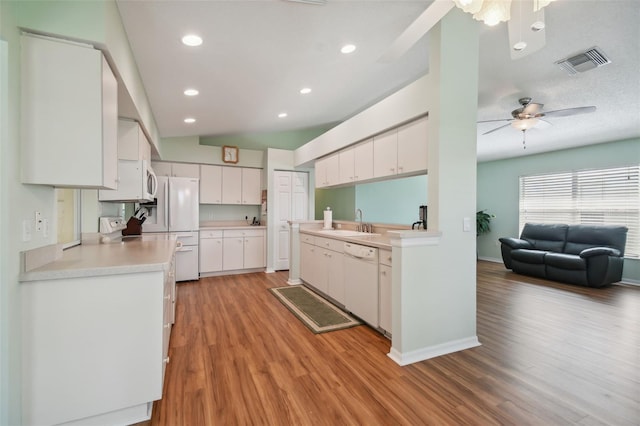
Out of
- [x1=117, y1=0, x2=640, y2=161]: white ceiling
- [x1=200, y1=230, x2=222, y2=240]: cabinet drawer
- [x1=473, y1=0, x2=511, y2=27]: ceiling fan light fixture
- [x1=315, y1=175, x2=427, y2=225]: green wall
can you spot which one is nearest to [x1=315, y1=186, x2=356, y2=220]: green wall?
[x1=315, y1=175, x2=427, y2=225]: green wall

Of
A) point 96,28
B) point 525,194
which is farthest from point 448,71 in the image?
point 525,194

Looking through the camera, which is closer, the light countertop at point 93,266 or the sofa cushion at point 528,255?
the light countertop at point 93,266

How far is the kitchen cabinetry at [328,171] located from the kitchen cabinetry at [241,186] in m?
1.52

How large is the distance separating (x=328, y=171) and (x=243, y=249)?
2.27 m

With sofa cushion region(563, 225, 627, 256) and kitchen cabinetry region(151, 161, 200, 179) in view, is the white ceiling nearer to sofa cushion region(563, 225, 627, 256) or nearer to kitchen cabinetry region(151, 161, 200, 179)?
kitchen cabinetry region(151, 161, 200, 179)

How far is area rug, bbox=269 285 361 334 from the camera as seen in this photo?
3.08 metres

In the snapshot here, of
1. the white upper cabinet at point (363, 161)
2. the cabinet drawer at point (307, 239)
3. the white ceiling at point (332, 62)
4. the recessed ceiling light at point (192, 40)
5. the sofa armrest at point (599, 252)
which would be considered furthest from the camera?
the sofa armrest at point (599, 252)

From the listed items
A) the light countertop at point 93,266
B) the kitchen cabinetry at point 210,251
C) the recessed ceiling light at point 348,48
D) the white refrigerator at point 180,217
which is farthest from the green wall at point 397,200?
the light countertop at point 93,266

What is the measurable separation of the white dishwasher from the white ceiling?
202cm

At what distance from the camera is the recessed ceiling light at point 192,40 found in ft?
7.68

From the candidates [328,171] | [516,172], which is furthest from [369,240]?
[516,172]

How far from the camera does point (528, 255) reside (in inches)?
216

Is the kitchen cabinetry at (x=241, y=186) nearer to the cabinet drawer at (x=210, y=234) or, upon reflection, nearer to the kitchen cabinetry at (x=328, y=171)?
the cabinet drawer at (x=210, y=234)

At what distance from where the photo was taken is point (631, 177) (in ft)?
16.6
